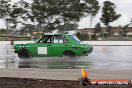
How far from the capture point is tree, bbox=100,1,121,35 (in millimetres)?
65544

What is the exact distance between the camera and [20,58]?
→ 19.1 m

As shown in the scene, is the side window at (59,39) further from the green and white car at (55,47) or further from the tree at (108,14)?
the tree at (108,14)

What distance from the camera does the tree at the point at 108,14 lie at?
65.5 m

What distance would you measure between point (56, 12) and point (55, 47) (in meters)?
45.8

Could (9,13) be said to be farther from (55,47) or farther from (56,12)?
(55,47)

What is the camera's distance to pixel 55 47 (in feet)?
61.0

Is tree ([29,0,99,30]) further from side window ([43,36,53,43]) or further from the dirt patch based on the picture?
the dirt patch

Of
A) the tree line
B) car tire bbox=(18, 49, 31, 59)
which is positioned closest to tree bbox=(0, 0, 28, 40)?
the tree line

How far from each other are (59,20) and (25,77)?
52555mm

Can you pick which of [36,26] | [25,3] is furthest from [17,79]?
[25,3]

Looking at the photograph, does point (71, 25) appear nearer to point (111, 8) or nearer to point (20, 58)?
point (111, 8)

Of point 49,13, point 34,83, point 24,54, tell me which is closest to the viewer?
point 34,83

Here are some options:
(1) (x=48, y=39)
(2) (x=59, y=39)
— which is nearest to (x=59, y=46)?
(2) (x=59, y=39)

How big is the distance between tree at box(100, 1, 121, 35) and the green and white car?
154 feet
